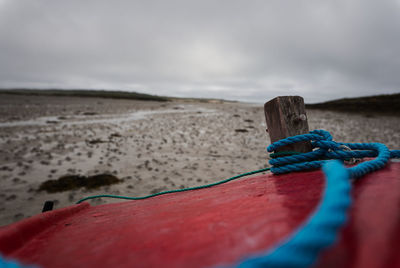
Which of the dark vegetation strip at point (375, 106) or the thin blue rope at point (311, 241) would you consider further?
the dark vegetation strip at point (375, 106)

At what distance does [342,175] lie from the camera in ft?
1.38

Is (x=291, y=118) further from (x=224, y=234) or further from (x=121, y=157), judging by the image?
(x=121, y=157)

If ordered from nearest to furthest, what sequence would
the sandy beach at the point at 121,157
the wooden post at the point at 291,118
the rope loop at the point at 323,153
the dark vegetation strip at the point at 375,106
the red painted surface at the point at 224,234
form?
the red painted surface at the point at 224,234
the rope loop at the point at 323,153
the wooden post at the point at 291,118
the sandy beach at the point at 121,157
the dark vegetation strip at the point at 375,106

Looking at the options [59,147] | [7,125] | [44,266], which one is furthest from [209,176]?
[7,125]

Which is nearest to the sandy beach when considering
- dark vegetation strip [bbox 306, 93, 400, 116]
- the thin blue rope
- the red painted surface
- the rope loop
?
the red painted surface

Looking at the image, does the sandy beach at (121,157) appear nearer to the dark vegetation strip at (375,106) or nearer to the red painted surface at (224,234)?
the red painted surface at (224,234)

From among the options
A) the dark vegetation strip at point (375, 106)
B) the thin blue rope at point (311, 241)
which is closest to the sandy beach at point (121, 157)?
the thin blue rope at point (311, 241)

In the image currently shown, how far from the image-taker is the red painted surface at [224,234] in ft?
1.33

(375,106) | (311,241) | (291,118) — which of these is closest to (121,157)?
(291,118)

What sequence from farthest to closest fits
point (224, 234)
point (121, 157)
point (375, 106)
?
point (375, 106) → point (121, 157) → point (224, 234)

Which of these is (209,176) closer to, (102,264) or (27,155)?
(102,264)

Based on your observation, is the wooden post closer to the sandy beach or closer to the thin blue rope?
the thin blue rope

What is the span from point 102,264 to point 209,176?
3.01 meters

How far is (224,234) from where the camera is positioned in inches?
21.5
